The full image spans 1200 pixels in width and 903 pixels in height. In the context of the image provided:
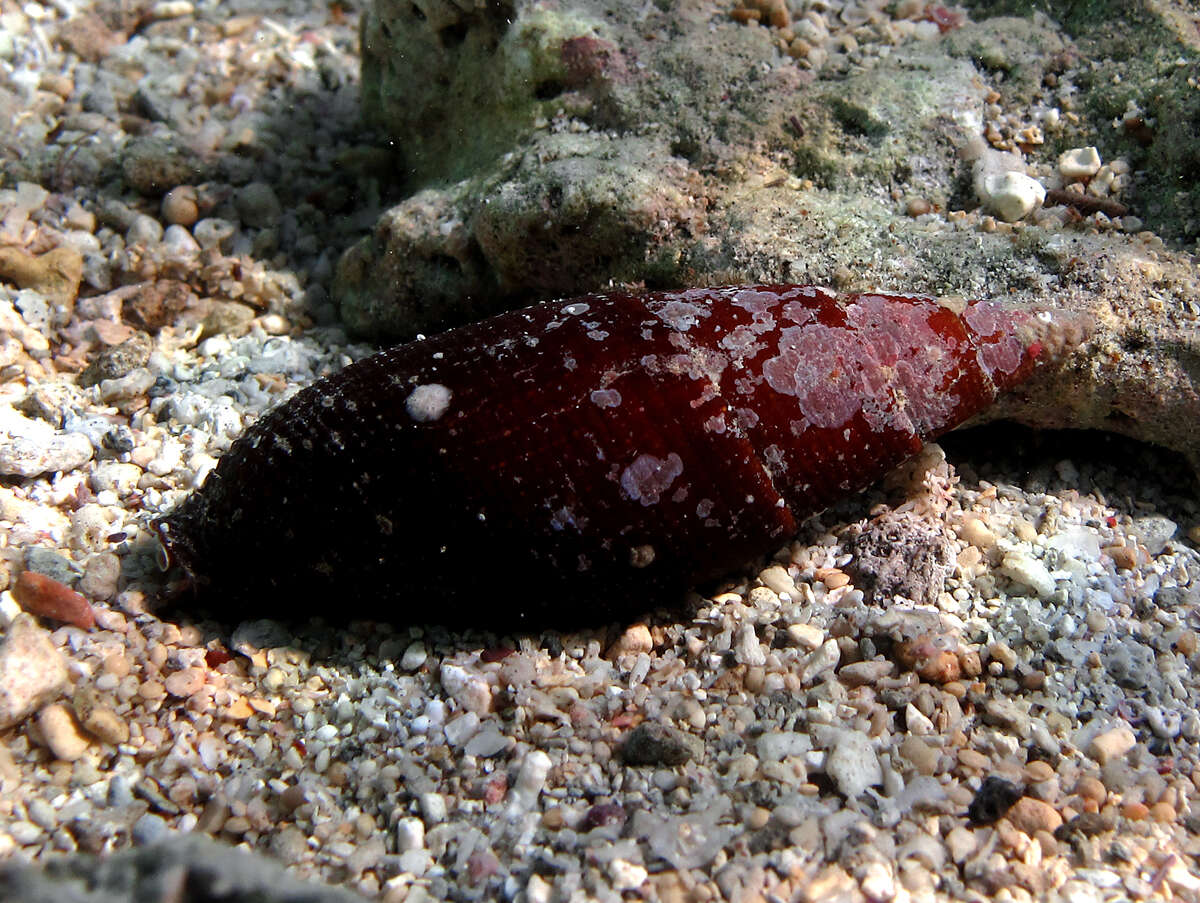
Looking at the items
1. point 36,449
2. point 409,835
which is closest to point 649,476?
point 409,835

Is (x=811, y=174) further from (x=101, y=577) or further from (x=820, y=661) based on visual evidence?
(x=101, y=577)

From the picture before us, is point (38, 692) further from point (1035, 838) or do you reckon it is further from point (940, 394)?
point (940, 394)

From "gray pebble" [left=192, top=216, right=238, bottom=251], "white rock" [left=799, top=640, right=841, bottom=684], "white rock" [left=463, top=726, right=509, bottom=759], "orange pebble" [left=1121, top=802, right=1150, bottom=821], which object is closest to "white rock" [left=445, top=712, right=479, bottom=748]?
"white rock" [left=463, top=726, right=509, bottom=759]

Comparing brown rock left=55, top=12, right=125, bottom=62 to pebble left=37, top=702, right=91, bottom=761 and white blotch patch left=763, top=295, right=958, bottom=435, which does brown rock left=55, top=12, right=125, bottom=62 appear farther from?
white blotch patch left=763, top=295, right=958, bottom=435

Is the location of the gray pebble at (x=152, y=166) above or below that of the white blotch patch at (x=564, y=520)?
above

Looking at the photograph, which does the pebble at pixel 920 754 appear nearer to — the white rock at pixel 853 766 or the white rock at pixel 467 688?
the white rock at pixel 853 766

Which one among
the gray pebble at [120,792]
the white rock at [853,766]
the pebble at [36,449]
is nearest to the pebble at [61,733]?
the gray pebble at [120,792]

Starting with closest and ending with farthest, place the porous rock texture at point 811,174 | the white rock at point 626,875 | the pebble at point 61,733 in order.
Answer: the white rock at point 626,875
the pebble at point 61,733
the porous rock texture at point 811,174
